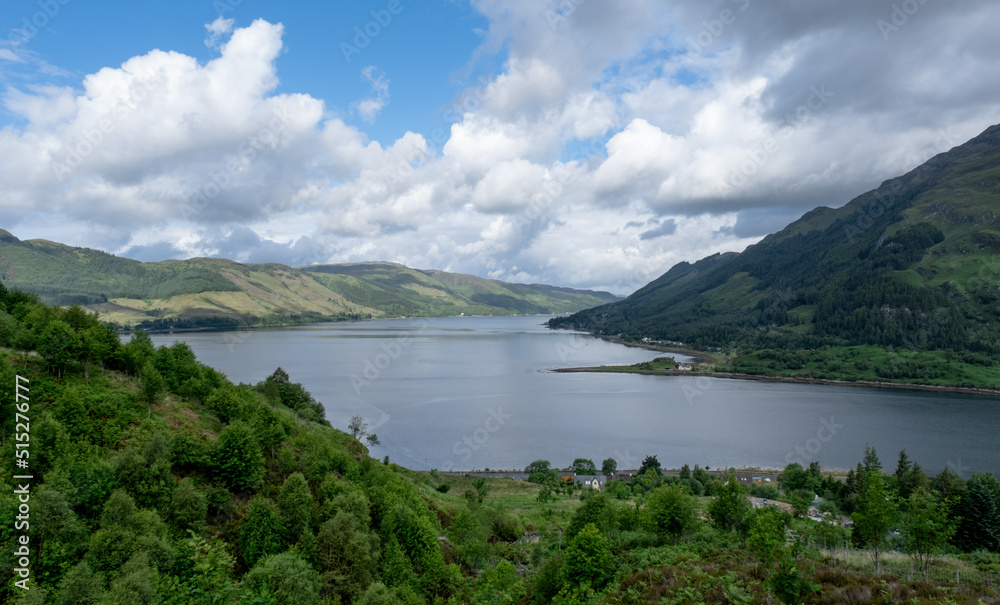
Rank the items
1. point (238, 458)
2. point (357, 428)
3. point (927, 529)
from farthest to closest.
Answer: point (357, 428) < point (238, 458) < point (927, 529)

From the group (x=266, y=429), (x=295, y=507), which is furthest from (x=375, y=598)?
(x=266, y=429)

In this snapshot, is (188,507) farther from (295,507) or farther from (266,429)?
(266,429)

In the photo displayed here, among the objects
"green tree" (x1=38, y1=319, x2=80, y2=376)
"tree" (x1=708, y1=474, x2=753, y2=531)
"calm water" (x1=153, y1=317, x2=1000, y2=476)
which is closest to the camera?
"green tree" (x1=38, y1=319, x2=80, y2=376)

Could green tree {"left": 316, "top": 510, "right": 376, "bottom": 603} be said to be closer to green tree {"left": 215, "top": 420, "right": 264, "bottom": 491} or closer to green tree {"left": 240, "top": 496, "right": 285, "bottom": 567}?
green tree {"left": 240, "top": 496, "right": 285, "bottom": 567}

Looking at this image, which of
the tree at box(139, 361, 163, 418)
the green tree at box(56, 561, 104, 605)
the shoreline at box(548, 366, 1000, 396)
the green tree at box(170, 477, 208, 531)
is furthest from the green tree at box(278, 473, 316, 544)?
the shoreline at box(548, 366, 1000, 396)

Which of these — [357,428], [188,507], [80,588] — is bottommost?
[357,428]

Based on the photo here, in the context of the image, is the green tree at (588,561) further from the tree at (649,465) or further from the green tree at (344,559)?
the tree at (649,465)
